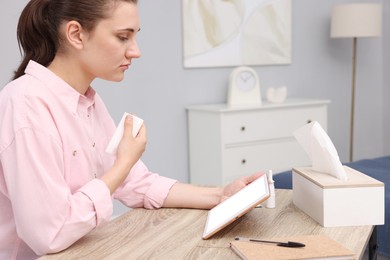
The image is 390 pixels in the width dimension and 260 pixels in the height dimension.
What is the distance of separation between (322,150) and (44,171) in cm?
71

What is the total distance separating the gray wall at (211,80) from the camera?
421 centimetres

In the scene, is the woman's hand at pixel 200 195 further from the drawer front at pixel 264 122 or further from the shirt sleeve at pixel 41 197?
the drawer front at pixel 264 122

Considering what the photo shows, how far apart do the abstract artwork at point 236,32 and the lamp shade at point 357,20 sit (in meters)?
0.40

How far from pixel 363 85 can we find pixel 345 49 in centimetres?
43

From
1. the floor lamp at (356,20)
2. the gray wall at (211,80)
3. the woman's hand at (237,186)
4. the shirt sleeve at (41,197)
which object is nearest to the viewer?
the shirt sleeve at (41,197)

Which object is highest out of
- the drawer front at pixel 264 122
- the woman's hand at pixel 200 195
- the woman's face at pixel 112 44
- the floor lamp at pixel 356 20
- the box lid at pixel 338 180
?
the floor lamp at pixel 356 20

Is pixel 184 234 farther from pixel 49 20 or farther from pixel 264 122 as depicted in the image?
pixel 264 122

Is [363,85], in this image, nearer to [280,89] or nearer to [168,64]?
[280,89]

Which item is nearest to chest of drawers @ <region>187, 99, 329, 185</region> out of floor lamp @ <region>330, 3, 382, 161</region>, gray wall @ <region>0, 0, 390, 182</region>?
gray wall @ <region>0, 0, 390, 182</region>

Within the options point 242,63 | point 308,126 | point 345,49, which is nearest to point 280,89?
point 242,63

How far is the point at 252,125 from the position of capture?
4375 mm

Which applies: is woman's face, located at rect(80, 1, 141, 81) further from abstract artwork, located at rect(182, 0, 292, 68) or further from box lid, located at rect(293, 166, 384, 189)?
abstract artwork, located at rect(182, 0, 292, 68)

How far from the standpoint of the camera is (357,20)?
4918mm

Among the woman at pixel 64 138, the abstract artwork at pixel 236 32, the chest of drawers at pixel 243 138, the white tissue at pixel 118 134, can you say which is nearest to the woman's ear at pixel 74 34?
the woman at pixel 64 138
